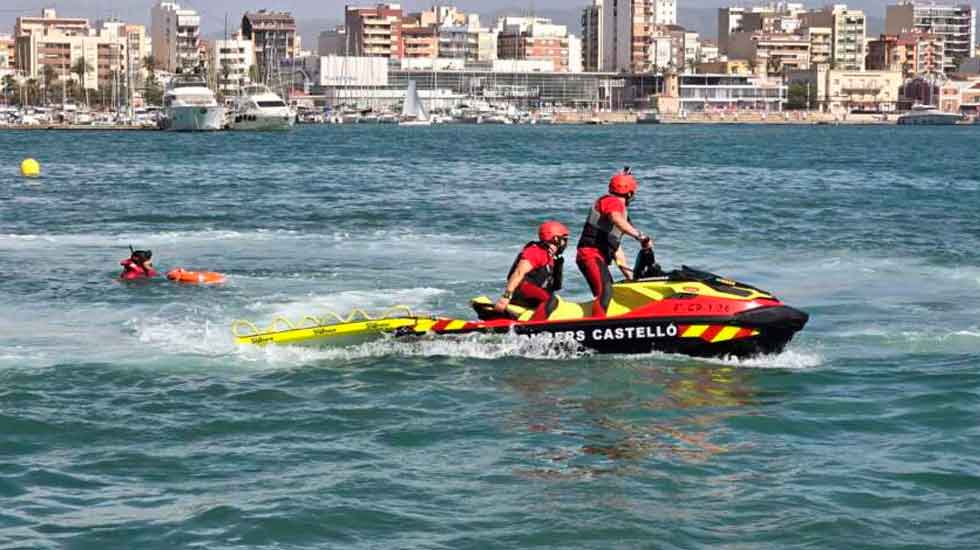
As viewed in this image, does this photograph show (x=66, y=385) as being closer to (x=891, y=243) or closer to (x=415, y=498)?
(x=415, y=498)

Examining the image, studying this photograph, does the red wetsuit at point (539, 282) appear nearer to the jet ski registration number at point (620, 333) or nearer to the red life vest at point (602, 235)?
the jet ski registration number at point (620, 333)

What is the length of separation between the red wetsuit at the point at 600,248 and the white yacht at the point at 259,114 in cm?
12978

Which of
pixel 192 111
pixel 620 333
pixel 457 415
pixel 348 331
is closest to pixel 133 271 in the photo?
pixel 348 331

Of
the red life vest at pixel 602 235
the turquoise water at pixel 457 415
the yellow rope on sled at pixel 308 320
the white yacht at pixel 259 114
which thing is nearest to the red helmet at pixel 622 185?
the red life vest at pixel 602 235

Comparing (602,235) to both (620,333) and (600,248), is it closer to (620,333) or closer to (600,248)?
(600,248)

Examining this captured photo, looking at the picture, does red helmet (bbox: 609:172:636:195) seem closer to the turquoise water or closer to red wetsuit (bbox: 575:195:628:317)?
red wetsuit (bbox: 575:195:628:317)

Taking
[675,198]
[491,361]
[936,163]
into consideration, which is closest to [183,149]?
[936,163]

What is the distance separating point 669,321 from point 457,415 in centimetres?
327

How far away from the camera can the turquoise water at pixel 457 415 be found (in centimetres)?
1184

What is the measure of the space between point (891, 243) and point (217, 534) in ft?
80.5

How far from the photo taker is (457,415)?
50.1ft

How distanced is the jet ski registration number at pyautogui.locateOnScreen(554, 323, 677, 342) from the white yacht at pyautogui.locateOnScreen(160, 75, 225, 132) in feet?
422

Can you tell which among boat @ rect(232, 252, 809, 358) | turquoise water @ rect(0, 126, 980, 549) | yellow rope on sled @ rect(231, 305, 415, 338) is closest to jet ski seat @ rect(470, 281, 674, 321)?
boat @ rect(232, 252, 809, 358)

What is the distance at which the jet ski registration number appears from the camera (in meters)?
17.4
